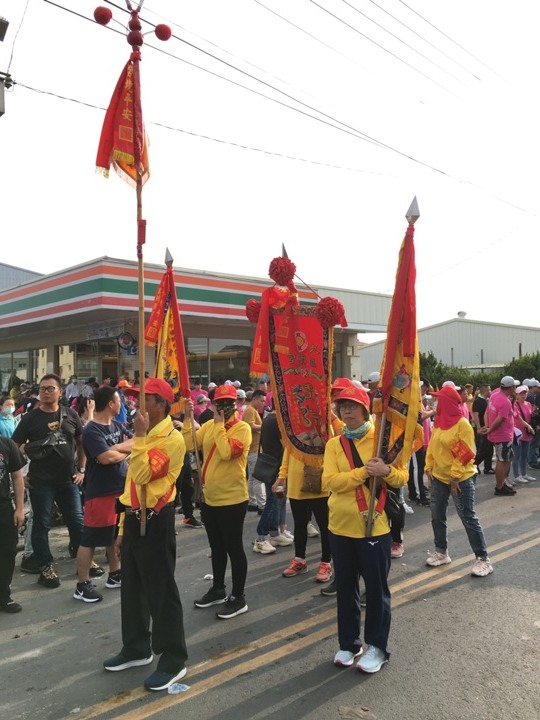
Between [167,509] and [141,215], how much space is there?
207 cm

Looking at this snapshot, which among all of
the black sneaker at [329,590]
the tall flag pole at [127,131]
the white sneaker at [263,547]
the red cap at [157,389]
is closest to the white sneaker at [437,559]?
the black sneaker at [329,590]

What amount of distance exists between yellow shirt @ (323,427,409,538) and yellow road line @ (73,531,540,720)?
100 centimetres

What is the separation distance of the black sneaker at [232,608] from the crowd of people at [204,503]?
19 mm

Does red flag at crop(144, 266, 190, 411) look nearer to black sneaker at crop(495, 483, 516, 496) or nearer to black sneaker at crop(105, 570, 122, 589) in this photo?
black sneaker at crop(105, 570, 122, 589)

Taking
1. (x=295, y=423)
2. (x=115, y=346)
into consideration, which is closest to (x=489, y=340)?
(x=115, y=346)

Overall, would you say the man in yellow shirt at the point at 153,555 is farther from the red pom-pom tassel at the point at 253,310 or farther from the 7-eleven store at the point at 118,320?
the 7-eleven store at the point at 118,320

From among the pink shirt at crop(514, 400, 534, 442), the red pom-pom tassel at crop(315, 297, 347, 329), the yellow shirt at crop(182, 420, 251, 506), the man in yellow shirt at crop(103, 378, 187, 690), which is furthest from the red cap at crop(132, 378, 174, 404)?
the pink shirt at crop(514, 400, 534, 442)

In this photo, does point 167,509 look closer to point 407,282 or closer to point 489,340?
point 407,282

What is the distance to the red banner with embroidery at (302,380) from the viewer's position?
5598 mm

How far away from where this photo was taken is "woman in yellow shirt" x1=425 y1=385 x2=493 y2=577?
Result: 5672mm

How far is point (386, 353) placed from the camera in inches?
160

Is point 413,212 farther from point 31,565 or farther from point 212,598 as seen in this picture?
point 31,565

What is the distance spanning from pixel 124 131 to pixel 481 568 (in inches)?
200

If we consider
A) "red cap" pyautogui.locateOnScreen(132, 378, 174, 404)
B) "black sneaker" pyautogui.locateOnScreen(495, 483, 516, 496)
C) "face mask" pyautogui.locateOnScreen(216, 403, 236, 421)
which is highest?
"red cap" pyautogui.locateOnScreen(132, 378, 174, 404)
